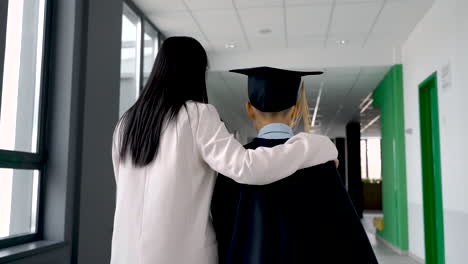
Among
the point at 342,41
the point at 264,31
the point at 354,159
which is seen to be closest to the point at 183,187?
the point at 264,31

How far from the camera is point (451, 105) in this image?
13.8 feet

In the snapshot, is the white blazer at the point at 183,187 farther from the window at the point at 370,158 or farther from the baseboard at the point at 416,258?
the window at the point at 370,158

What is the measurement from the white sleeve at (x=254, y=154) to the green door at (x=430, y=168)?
13.4ft

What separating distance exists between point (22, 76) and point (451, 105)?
145 inches

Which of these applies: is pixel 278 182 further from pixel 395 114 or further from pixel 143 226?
pixel 395 114

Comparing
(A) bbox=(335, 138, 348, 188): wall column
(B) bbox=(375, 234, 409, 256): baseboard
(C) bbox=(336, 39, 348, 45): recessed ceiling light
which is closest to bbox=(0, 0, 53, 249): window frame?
(C) bbox=(336, 39, 348, 45): recessed ceiling light

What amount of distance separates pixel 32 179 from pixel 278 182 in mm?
2304

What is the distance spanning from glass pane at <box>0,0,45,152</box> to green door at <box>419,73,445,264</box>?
3.97 meters

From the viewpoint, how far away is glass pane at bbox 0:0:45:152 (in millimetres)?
2842

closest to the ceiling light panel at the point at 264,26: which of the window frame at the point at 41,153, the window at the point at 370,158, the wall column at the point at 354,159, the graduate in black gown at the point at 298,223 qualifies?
the window frame at the point at 41,153

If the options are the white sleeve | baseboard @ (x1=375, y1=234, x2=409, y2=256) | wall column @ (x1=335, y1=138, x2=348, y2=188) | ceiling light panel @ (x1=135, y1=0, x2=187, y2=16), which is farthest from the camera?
wall column @ (x1=335, y1=138, x2=348, y2=188)

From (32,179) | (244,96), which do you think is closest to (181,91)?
(32,179)

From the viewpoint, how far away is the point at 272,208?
1381mm

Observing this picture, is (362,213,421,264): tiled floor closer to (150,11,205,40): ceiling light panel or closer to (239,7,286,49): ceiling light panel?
(239,7,286,49): ceiling light panel
